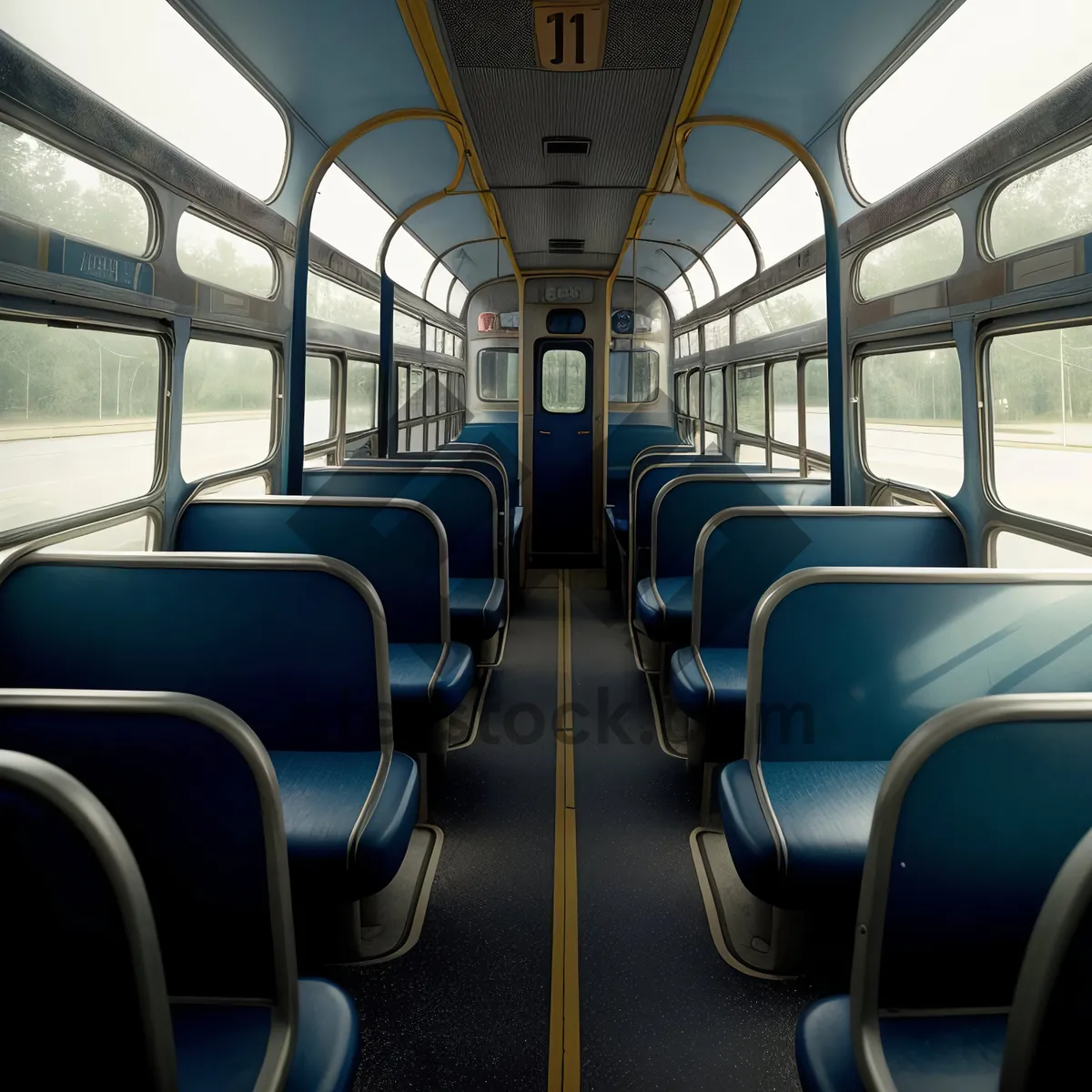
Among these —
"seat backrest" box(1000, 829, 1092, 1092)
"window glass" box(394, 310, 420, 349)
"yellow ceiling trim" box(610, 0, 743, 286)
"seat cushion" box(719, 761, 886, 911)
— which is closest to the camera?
"seat backrest" box(1000, 829, 1092, 1092)

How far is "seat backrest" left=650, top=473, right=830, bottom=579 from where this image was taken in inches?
151

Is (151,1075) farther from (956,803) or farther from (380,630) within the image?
(380,630)

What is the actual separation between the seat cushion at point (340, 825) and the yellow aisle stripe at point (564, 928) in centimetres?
53

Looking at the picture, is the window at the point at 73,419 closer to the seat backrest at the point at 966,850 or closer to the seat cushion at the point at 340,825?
Result: the seat cushion at the point at 340,825

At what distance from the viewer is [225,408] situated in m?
3.72

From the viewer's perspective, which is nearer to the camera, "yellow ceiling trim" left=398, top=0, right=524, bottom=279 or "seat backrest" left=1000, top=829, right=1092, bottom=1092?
"seat backrest" left=1000, top=829, right=1092, bottom=1092

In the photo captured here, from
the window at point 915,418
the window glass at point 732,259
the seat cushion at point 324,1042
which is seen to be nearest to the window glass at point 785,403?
the window glass at point 732,259

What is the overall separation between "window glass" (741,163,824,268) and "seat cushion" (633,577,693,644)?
2246mm

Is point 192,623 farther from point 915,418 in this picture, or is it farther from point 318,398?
point 318,398

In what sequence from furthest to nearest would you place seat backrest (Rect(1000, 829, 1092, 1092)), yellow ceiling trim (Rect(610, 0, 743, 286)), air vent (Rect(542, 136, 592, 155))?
air vent (Rect(542, 136, 592, 155))
yellow ceiling trim (Rect(610, 0, 743, 286))
seat backrest (Rect(1000, 829, 1092, 1092))

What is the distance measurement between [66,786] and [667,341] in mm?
8664

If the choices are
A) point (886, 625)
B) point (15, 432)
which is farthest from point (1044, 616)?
point (15, 432)

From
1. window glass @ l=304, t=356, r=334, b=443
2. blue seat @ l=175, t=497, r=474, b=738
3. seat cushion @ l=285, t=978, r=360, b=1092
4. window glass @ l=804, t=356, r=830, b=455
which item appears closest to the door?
window glass @ l=304, t=356, r=334, b=443

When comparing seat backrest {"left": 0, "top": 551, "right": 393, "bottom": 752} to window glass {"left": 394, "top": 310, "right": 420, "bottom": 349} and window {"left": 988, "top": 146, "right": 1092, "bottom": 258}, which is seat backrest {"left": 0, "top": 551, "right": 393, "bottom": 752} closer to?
window {"left": 988, "top": 146, "right": 1092, "bottom": 258}
